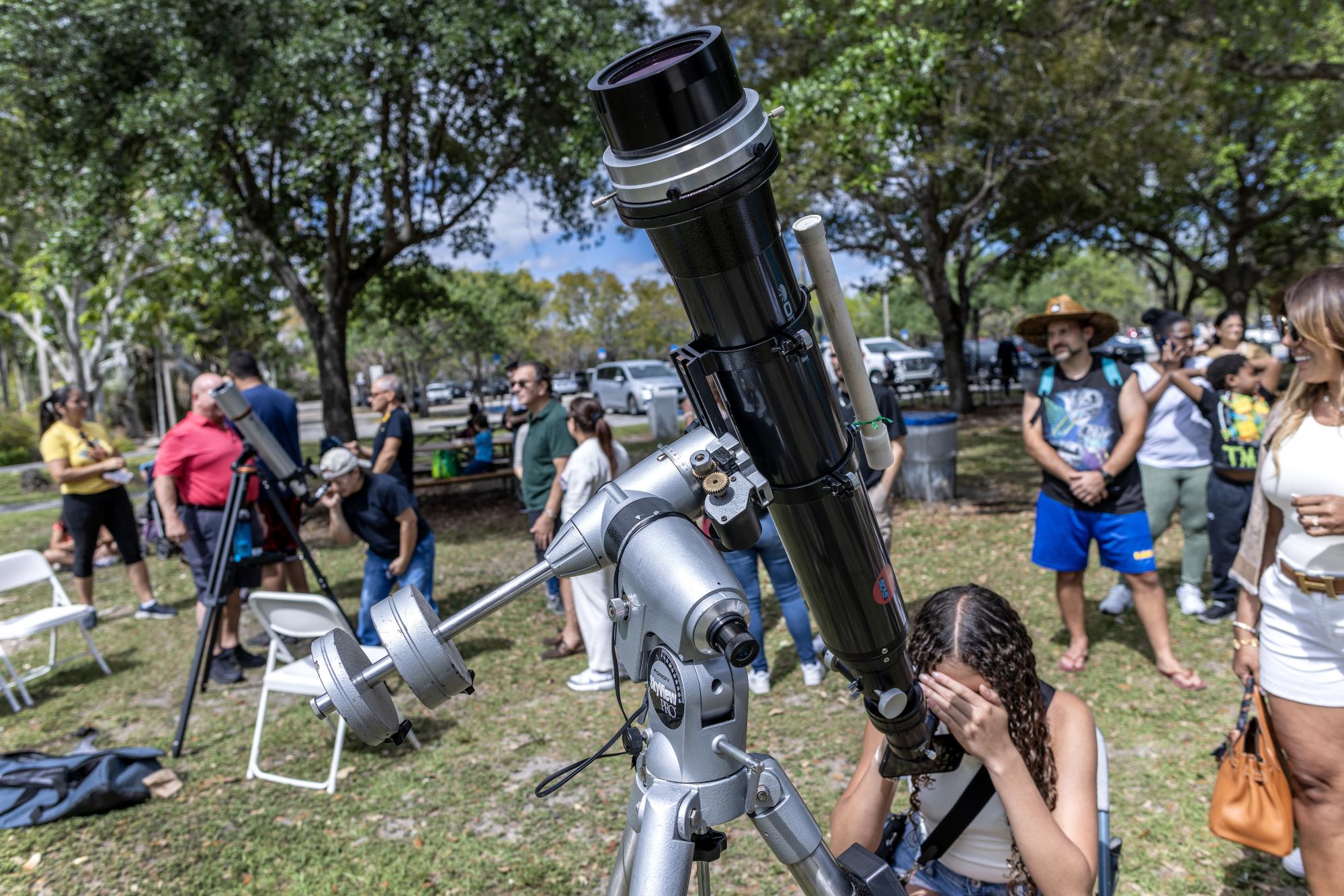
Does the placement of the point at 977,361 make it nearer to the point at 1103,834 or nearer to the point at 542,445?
the point at 542,445

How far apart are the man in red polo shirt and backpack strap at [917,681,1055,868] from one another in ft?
16.5

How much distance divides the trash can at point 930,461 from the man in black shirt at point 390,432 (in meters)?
5.45

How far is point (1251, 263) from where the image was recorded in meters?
24.1

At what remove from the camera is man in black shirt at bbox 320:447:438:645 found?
5285 mm

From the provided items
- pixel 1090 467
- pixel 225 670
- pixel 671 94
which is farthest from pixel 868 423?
pixel 225 670

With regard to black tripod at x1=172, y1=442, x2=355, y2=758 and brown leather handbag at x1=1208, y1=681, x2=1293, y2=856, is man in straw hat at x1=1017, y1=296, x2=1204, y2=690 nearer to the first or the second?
brown leather handbag at x1=1208, y1=681, x2=1293, y2=856

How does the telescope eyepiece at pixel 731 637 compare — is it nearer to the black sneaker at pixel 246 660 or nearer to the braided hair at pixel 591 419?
the braided hair at pixel 591 419

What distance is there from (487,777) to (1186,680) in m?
3.68

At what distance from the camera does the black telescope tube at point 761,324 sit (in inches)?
47.1

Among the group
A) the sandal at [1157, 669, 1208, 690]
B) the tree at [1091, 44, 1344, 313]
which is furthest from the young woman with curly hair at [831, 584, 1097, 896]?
the tree at [1091, 44, 1344, 313]

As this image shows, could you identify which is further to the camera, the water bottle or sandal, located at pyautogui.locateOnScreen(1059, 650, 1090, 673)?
the water bottle

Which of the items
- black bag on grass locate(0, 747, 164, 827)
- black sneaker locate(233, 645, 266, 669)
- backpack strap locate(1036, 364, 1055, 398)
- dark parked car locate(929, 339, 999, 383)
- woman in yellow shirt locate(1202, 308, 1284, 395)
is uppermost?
→ backpack strap locate(1036, 364, 1055, 398)

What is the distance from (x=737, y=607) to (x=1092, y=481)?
3.86m

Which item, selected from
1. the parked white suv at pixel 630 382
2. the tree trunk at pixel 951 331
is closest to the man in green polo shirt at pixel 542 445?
the tree trunk at pixel 951 331
